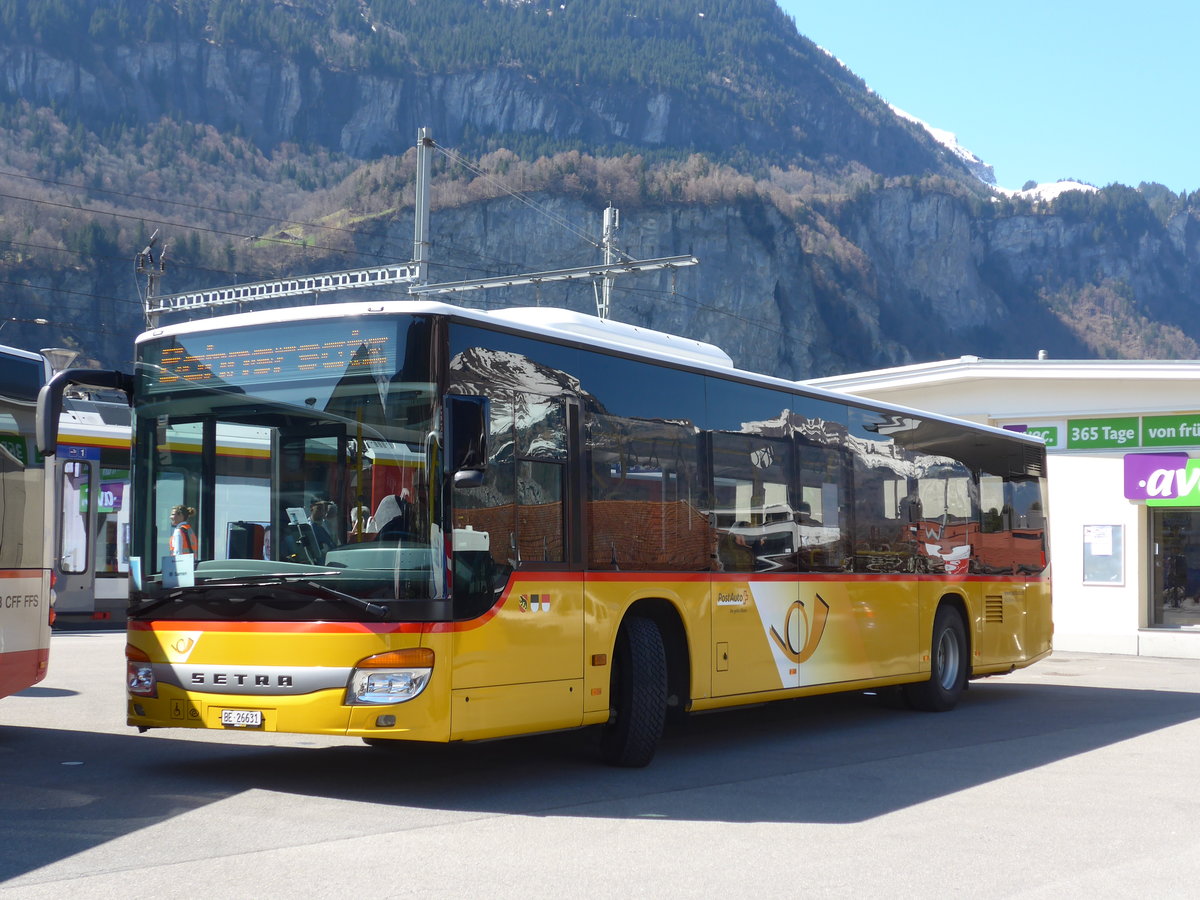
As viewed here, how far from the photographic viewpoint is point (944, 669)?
1479cm

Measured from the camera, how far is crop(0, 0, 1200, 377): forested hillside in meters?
109

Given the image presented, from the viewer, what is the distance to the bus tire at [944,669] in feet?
47.7

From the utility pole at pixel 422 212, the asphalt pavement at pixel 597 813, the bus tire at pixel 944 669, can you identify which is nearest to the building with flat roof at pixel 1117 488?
the utility pole at pixel 422 212

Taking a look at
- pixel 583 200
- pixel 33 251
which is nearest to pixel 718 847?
pixel 33 251

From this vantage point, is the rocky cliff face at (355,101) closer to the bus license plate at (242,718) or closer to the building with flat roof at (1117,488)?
the building with flat roof at (1117,488)

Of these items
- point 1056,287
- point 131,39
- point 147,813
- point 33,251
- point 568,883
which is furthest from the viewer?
point 1056,287

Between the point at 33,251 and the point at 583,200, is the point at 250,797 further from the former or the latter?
the point at 583,200

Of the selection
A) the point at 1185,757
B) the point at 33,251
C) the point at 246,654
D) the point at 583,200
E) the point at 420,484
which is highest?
the point at 583,200

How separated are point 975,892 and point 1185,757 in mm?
5632

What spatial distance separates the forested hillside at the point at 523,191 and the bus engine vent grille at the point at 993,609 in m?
77.7

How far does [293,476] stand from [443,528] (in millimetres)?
1009

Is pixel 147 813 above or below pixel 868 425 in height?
below

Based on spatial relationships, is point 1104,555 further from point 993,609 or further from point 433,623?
point 433,623

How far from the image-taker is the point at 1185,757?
11.1 metres
